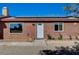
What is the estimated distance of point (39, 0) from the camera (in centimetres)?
135

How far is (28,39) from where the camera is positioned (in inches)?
153

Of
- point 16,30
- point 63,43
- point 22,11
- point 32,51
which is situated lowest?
point 32,51

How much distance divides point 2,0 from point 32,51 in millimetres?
3493

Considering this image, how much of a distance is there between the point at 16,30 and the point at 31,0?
9.79ft

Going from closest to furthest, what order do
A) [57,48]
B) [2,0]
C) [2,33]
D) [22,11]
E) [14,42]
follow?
1. [2,0]
2. [22,11]
3. [14,42]
4. [2,33]
5. [57,48]

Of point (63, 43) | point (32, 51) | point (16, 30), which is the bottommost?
point (32, 51)

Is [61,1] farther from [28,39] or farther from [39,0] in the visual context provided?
[28,39]

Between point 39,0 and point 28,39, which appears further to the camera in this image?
point 28,39

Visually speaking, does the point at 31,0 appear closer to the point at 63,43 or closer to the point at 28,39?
the point at 28,39

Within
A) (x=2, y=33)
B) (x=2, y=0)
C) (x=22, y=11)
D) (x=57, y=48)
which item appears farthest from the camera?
(x=57, y=48)

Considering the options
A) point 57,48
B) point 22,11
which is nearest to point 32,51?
point 57,48
